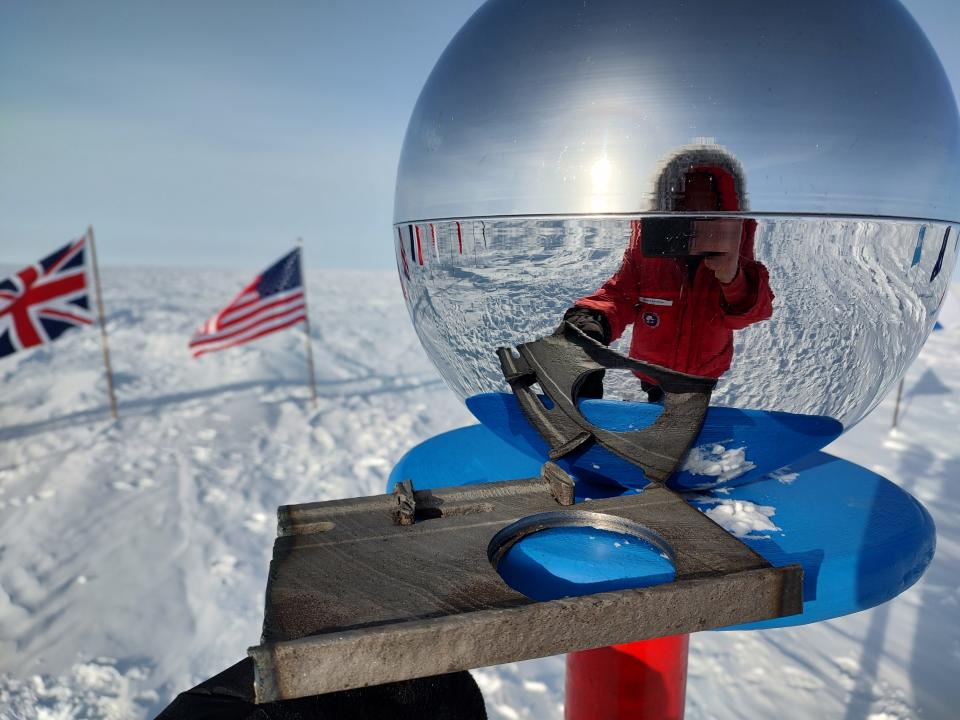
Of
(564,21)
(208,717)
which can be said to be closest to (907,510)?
(564,21)

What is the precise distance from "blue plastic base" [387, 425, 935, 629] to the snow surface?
91 millimetres

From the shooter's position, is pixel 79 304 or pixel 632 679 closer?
pixel 632 679

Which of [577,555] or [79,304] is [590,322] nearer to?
[577,555]

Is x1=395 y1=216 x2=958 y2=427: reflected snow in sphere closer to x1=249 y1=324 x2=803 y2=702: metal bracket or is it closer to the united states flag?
x1=249 y1=324 x2=803 y2=702: metal bracket

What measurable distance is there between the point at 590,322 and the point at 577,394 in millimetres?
157

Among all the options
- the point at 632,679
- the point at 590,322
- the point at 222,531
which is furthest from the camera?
the point at 222,531

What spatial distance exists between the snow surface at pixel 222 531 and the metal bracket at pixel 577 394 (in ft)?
1.07

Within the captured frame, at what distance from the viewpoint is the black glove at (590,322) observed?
1019mm

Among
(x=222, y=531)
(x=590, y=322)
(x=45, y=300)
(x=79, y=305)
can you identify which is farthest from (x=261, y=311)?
(x=590, y=322)

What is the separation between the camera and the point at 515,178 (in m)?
1.02

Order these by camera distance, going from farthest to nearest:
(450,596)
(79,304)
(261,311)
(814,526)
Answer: (261,311) → (79,304) → (814,526) → (450,596)

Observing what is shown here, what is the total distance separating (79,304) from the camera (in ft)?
18.7

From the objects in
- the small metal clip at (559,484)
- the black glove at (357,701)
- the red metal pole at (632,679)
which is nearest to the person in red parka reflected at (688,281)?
the small metal clip at (559,484)

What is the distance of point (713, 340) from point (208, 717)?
1014mm
